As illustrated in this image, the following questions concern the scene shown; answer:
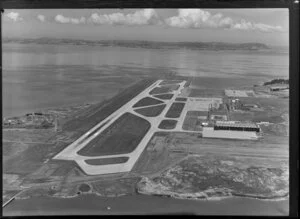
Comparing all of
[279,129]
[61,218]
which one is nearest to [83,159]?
[61,218]

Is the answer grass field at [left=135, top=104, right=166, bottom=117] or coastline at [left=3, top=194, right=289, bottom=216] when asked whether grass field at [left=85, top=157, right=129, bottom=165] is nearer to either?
coastline at [left=3, top=194, right=289, bottom=216]

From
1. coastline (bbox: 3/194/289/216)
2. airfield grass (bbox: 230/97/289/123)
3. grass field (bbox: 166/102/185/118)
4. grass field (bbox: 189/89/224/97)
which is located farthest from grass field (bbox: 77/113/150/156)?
airfield grass (bbox: 230/97/289/123)

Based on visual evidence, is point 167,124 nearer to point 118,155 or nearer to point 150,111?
point 150,111

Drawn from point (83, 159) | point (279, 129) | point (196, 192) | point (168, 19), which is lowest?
point (196, 192)

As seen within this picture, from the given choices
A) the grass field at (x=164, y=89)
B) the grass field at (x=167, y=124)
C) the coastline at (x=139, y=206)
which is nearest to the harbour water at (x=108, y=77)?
the coastline at (x=139, y=206)

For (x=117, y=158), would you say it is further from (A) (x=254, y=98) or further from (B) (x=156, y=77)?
(A) (x=254, y=98)

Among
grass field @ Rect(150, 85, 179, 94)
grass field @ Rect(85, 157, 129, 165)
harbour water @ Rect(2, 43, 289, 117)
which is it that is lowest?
grass field @ Rect(85, 157, 129, 165)
